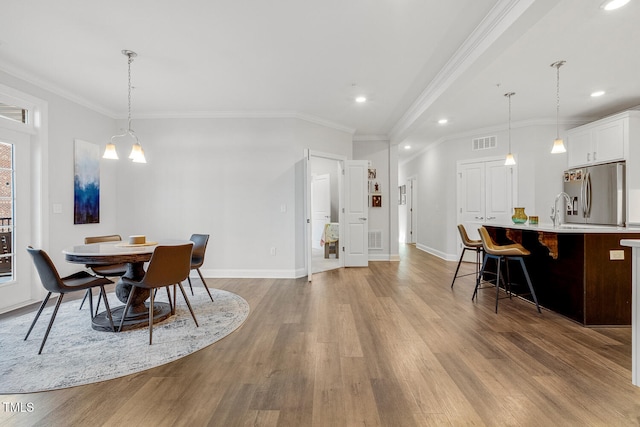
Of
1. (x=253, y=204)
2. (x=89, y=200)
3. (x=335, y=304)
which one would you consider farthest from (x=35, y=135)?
(x=335, y=304)

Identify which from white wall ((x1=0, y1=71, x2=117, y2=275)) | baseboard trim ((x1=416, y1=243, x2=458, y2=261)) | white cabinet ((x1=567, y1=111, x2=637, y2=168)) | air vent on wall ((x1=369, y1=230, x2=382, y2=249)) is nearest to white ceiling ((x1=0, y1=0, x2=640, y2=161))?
white wall ((x1=0, y1=71, x2=117, y2=275))

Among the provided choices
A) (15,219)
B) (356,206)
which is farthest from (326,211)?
(15,219)

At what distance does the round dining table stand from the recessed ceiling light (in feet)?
13.7

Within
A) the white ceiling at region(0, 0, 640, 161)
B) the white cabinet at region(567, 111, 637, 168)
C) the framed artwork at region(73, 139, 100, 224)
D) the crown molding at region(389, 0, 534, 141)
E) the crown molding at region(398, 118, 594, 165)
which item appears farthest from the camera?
the crown molding at region(398, 118, 594, 165)

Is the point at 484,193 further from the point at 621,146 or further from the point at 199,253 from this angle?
the point at 199,253

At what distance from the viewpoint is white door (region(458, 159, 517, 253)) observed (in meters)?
5.82

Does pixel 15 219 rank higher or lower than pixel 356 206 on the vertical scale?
lower

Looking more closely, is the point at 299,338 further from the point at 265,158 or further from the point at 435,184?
the point at 435,184

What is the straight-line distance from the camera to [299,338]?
2648 millimetres

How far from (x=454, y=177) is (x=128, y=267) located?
6086mm

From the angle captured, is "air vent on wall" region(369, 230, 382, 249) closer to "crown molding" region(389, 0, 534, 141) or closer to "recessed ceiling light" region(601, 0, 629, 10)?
"crown molding" region(389, 0, 534, 141)

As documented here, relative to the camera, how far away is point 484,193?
6105mm

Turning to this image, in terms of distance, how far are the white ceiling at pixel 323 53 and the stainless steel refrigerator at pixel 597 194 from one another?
103 cm

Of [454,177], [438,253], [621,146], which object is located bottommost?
[438,253]
